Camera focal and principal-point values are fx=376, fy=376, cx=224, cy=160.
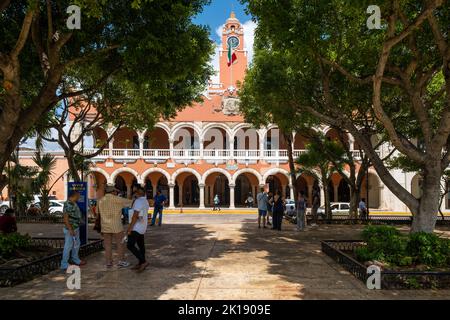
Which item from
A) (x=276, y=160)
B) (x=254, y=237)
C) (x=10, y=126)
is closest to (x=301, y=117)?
(x=254, y=237)

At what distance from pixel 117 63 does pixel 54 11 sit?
165 cm

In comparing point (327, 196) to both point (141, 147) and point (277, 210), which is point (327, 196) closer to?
point (277, 210)

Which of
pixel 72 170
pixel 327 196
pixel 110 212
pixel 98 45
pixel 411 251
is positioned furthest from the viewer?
pixel 327 196

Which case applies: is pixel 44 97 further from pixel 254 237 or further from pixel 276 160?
pixel 276 160

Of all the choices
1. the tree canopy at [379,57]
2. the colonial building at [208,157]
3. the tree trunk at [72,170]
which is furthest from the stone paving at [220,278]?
the colonial building at [208,157]

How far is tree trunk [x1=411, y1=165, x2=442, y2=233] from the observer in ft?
22.0

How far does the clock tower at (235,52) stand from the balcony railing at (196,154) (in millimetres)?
10413

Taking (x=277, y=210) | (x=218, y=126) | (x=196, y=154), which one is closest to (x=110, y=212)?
(x=277, y=210)

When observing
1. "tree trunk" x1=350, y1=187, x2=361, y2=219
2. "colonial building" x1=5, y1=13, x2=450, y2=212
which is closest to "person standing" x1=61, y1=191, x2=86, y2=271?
"tree trunk" x1=350, y1=187, x2=361, y2=219

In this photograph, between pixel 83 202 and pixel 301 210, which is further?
pixel 301 210

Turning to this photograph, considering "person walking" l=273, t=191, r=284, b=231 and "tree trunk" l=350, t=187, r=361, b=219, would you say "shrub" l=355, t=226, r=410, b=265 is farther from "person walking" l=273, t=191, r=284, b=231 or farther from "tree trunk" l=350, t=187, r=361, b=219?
"tree trunk" l=350, t=187, r=361, b=219

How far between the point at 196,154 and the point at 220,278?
75.6 ft

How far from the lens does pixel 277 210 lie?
1300cm

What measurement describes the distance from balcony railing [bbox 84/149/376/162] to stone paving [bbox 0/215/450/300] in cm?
1929
